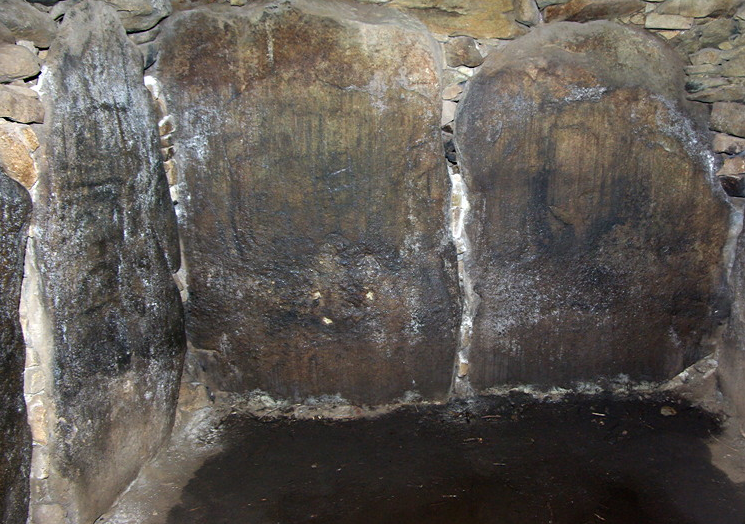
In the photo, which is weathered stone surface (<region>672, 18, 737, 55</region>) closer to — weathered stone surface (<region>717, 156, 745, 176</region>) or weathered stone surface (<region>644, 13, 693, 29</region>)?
weathered stone surface (<region>644, 13, 693, 29</region>)

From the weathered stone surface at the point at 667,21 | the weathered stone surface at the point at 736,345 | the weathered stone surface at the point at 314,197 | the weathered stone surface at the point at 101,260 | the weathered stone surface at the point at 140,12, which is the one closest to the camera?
the weathered stone surface at the point at 101,260

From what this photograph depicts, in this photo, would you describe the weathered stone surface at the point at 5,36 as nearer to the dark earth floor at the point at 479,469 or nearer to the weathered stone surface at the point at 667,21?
the dark earth floor at the point at 479,469

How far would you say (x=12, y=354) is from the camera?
181cm

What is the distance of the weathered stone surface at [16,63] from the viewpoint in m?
1.76

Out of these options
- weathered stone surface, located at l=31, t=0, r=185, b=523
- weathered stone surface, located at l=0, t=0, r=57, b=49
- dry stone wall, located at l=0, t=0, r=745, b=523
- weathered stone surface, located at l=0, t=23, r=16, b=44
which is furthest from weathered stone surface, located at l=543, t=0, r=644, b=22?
weathered stone surface, located at l=0, t=23, r=16, b=44

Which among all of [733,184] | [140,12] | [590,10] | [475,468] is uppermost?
[590,10]

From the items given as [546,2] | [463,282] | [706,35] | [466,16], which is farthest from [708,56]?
[463,282]

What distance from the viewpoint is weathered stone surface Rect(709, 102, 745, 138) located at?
2674mm

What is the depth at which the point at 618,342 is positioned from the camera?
3.01m

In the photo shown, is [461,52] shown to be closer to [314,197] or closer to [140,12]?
[314,197]

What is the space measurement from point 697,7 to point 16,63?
271 centimetres

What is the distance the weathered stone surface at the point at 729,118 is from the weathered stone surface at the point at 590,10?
0.59 m

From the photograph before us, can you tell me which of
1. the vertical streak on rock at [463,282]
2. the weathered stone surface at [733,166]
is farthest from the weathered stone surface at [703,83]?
the vertical streak on rock at [463,282]

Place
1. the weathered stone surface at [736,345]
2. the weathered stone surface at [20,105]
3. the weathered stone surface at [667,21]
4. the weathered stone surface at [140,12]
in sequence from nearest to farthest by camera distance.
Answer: the weathered stone surface at [20,105], the weathered stone surface at [140,12], the weathered stone surface at [667,21], the weathered stone surface at [736,345]
